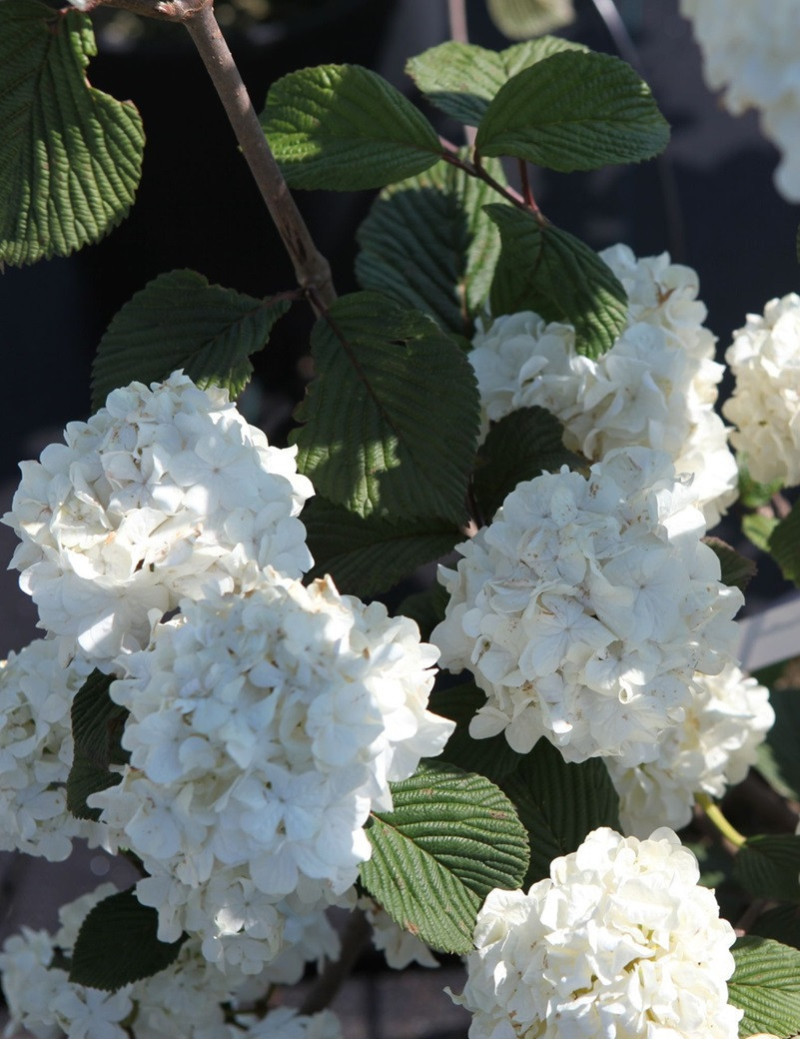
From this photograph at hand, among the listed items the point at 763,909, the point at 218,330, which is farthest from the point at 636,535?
the point at 763,909

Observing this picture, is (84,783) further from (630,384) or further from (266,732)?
(630,384)

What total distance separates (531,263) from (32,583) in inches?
15.5

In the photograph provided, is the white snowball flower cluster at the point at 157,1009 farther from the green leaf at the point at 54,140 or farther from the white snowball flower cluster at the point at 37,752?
the green leaf at the point at 54,140

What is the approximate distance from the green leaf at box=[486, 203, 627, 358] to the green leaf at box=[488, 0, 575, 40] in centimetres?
109

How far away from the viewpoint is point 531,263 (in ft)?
2.66

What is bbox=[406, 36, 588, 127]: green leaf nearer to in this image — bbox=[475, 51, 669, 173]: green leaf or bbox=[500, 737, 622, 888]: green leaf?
bbox=[475, 51, 669, 173]: green leaf

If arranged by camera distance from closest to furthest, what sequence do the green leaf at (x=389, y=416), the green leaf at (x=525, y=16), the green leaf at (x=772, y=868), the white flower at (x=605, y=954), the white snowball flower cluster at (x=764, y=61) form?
the white snowball flower cluster at (x=764, y=61) → the white flower at (x=605, y=954) → the green leaf at (x=389, y=416) → the green leaf at (x=772, y=868) → the green leaf at (x=525, y=16)

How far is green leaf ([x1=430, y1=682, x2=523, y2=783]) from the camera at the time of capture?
0.75 meters

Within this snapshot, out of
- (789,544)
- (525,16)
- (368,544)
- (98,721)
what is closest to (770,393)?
(789,544)

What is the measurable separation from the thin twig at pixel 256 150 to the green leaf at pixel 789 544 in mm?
373

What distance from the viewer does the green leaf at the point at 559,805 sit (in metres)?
0.77

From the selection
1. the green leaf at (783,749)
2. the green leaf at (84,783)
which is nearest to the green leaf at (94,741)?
the green leaf at (84,783)

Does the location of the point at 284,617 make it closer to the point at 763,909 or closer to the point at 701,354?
the point at 701,354

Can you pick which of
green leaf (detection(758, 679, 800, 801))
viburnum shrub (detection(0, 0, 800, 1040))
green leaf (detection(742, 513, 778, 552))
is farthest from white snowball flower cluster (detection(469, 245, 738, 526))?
green leaf (detection(758, 679, 800, 801))
